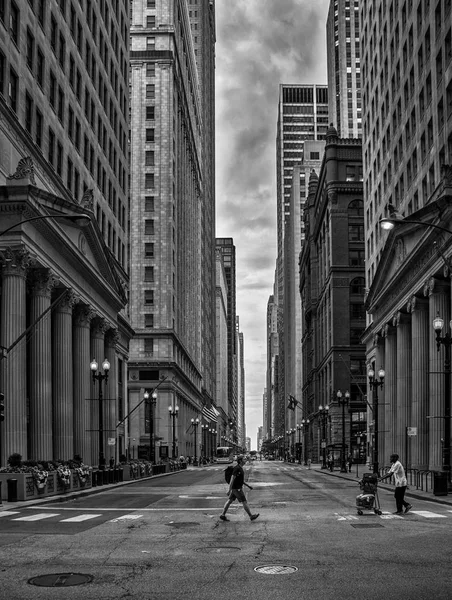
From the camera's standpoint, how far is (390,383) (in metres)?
67.6

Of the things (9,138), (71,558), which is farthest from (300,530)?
(9,138)

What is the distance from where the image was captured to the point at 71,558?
1468cm

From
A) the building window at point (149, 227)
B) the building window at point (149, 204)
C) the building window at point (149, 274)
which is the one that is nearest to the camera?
the building window at point (149, 274)

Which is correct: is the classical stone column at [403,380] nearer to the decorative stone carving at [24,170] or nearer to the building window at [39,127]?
the building window at [39,127]

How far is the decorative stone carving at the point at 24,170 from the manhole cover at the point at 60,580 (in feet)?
96.3

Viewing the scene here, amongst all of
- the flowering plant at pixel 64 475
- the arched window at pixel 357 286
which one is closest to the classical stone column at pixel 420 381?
the flowering plant at pixel 64 475

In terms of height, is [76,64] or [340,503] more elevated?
[76,64]

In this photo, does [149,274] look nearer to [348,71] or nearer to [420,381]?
[420,381]

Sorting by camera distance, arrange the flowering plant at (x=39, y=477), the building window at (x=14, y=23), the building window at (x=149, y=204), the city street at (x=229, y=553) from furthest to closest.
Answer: the building window at (x=149, y=204) < the building window at (x=14, y=23) < the flowering plant at (x=39, y=477) < the city street at (x=229, y=553)

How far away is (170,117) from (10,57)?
244 feet

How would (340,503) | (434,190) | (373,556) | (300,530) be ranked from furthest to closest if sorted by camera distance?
(434,190) < (340,503) < (300,530) < (373,556)

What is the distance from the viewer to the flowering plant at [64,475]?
Result: 118 ft

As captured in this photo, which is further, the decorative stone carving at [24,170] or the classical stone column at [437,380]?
the classical stone column at [437,380]

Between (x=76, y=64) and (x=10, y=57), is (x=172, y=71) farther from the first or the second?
(x=10, y=57)
